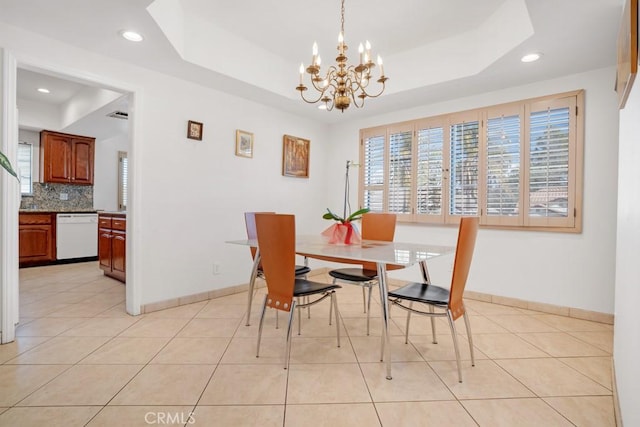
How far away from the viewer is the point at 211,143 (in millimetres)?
3375

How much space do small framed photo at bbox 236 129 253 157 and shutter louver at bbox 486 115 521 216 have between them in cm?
269

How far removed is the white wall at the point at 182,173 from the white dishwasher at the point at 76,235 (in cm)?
343

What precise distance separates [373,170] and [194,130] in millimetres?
2331

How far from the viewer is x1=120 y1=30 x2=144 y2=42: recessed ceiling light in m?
2.27

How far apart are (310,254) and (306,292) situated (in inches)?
10.0

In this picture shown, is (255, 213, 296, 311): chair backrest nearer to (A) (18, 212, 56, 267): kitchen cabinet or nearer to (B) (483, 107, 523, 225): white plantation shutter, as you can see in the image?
(B) (483, 107, 523, 225): white plantation shutter

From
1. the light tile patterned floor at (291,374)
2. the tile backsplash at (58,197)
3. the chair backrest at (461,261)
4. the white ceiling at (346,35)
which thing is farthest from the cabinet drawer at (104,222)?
the chair backrest at (461,261)

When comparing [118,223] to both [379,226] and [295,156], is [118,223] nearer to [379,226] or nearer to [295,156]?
[295,156]

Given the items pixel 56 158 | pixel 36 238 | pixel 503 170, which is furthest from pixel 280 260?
pixel 56 158

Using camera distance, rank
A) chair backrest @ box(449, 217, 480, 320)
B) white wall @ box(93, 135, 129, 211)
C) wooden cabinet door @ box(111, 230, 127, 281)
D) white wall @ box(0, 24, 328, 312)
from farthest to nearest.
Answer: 1. white wall @ box(93, 135, 129, 211)
2. wooden cabinet door @ box(111, 230, 127, 281)
3. white wall @ box(0, 24, 328, 312)
4. chair backrest @ box(449, 217, 480, 320)

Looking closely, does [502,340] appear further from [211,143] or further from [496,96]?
[211,143]

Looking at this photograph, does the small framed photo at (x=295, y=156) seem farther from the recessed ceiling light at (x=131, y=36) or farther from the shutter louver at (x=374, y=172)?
the recessed ceiling light at (x=131, y=36)

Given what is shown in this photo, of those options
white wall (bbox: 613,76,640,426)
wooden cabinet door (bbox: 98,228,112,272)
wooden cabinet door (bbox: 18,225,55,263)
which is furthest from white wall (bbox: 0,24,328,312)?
wooden cabinet door (bbox: 18,225,55,263)

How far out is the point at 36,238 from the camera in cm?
488
